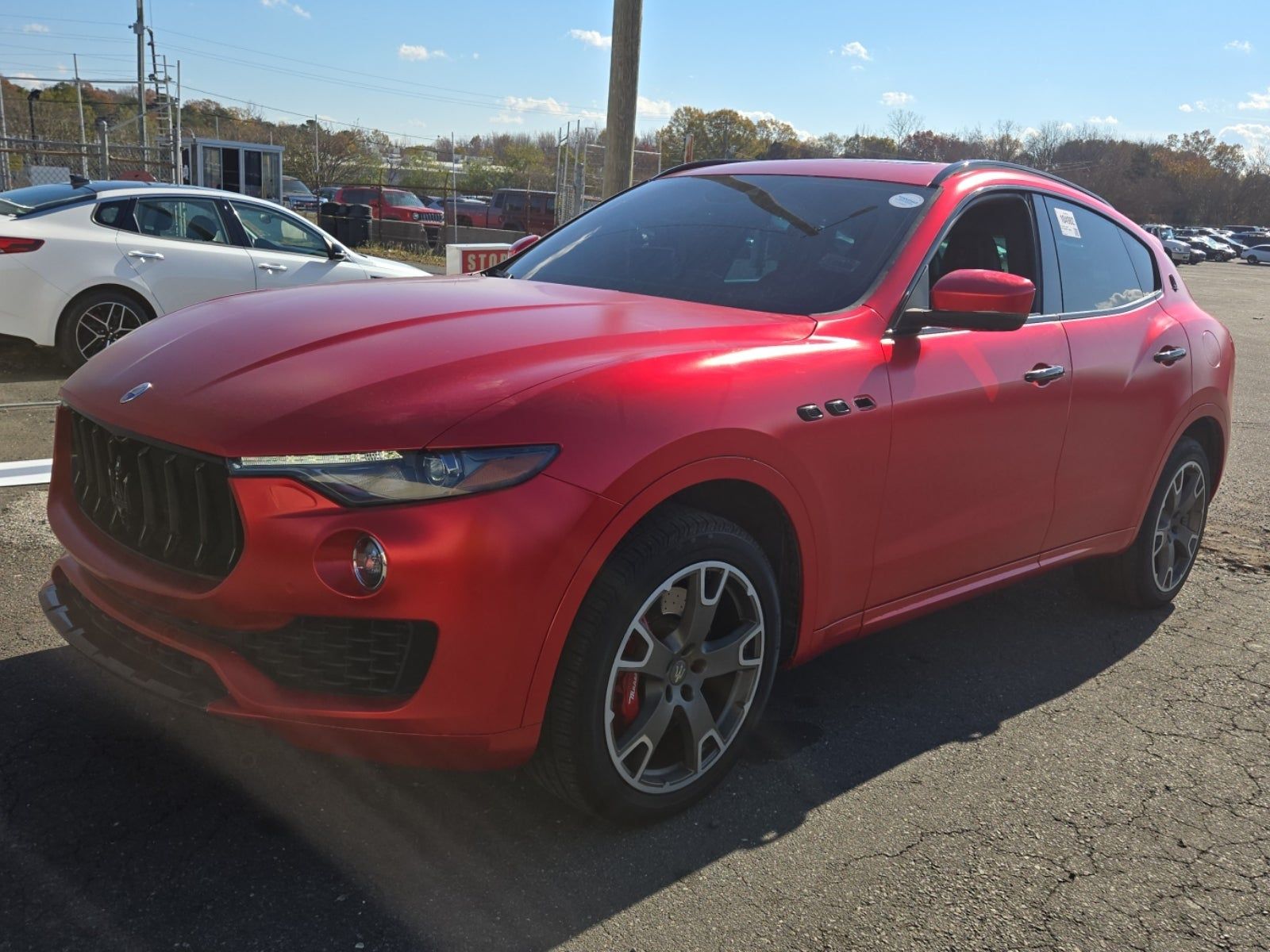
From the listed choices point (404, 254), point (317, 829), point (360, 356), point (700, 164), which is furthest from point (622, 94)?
point (404, 254)

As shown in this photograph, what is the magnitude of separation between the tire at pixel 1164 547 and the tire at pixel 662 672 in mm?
2310

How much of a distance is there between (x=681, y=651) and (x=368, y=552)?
0.89 metres

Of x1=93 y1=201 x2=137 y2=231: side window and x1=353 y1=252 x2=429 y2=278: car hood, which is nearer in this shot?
x1=93 y1=201 x2=137 y2=231: side window

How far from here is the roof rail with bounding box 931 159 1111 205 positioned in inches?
151

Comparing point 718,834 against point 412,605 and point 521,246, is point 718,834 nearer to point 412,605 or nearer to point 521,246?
point 412,605

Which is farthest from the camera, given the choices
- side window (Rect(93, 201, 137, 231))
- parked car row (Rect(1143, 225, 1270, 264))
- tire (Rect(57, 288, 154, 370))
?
parked car row (Rect(1143, 225, 1270, 264))

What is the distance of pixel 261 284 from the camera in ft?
30.0

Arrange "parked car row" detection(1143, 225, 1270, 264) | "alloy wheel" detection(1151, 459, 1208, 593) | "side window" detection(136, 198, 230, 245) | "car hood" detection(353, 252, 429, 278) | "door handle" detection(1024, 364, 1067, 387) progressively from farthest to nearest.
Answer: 1. "parked car row" detection(1143, 225, 1270, 264)
2. "car hood" detection(353, 252, 429, 278)
3. "side window" detection(136, 198, 230, 245)
4. "alloy wheel" detection(1151, 459, 1208, 593)
5. "door handle" detection(1024, 364, 1067, 387)

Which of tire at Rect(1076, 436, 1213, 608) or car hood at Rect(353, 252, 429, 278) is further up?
car hood at Rect(353, 252, 429, 278)

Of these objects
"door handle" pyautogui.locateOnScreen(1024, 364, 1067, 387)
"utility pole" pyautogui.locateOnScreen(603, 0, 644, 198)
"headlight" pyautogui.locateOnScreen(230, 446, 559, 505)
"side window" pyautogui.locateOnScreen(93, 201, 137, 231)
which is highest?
"utility pole" pyautogui.locateOnScreen(603, 0, 644, 198)

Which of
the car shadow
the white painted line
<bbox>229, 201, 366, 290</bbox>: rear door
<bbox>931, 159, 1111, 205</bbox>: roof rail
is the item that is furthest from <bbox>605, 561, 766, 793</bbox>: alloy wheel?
<bbox>229, 201, 366, 290</bbox>: rear door

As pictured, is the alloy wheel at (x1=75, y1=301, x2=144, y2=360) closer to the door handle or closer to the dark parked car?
the door handle

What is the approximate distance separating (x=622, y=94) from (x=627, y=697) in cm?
852

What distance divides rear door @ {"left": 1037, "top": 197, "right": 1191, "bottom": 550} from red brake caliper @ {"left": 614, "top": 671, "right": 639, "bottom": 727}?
6.35 feet
